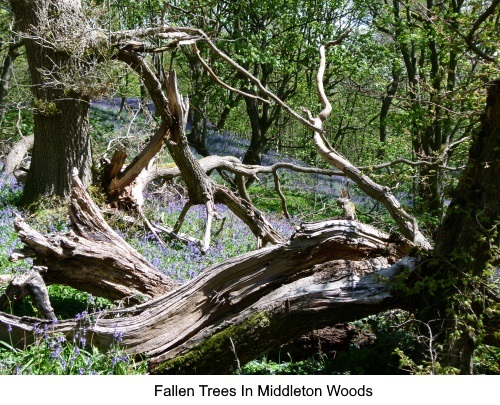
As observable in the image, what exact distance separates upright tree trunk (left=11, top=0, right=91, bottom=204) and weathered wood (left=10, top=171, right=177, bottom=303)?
4.00 m

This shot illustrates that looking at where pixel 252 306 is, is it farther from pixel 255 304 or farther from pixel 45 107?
pixel 45 107

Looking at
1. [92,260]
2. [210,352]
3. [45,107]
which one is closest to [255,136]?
[45,107]

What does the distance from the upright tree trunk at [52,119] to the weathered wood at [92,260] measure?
4.00 m

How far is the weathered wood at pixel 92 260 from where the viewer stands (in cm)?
608

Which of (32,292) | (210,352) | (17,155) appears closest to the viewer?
(210,352)

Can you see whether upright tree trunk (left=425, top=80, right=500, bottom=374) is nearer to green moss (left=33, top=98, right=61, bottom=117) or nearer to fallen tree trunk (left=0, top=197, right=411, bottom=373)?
fallen tree trunk (left=0, top=197, right=411, bottom=373)

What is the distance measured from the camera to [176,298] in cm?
554

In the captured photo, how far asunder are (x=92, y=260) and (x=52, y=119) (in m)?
4.77

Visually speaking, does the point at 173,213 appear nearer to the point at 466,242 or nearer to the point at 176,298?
the point at 176,298

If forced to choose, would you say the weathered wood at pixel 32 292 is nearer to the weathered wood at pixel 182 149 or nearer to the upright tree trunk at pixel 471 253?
the upright tree trunk at pixel 471 253

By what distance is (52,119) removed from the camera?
1016 centimetres

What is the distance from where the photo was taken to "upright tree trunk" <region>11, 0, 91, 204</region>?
388 inches

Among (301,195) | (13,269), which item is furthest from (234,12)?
(13,269)

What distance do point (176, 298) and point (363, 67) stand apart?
13626mm
